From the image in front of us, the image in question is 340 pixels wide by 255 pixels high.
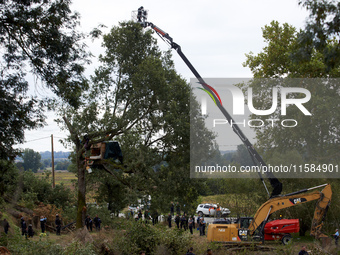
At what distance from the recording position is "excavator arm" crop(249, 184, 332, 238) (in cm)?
2056

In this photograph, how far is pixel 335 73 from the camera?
27234 millimetres

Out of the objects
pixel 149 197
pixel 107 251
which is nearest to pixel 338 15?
pixel 107 251

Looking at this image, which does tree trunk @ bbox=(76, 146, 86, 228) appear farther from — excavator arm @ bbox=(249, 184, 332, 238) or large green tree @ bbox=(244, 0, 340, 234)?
large green tree @ bbox=(244, 0, 340, 234)

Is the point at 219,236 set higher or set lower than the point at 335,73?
lower

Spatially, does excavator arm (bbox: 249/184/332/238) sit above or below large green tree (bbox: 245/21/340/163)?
below

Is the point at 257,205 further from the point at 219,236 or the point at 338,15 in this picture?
the point at 338,15

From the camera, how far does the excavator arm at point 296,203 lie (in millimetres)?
20562

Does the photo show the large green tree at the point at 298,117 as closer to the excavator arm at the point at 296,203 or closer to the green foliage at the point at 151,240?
the excavator arm at the point at 296,203

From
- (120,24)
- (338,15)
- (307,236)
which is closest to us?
(338,15)

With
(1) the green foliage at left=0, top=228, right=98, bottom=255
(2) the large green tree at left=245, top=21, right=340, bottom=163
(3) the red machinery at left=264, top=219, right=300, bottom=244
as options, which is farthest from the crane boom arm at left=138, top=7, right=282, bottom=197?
(1) the green foliage at left=0, top=228, right=98, bottom=255

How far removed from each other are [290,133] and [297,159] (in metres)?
2.09

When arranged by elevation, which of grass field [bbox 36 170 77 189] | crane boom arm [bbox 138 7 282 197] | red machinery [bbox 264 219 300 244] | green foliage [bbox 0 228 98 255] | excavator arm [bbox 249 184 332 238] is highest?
crane boom arm [bbox 138 7 282 197]

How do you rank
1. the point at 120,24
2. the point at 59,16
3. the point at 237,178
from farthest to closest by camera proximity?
the point at 237,178, the point at 120,24, the point at 59,16

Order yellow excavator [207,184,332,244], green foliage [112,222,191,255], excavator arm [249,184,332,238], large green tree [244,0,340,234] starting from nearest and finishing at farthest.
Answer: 1. green foliage [112,222,191,255]
2. excavator arm [249,184,332,238]
3. yellow excavator [207,184,332,244]
4. large green tree [244,0,340,234]
